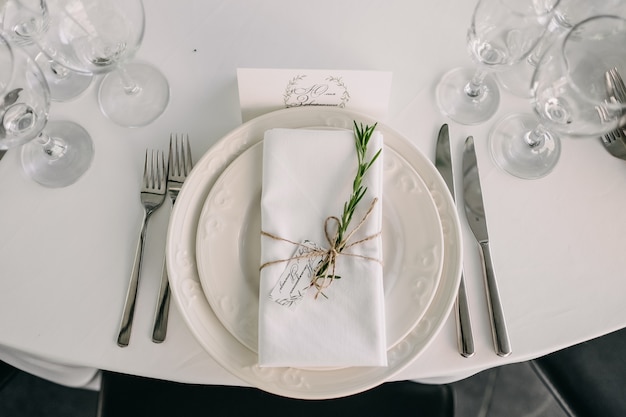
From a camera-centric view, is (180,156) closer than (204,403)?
Yes

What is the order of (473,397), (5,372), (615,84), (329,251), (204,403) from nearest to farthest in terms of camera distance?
1. (329,251)
2. (615,84)
3. (204,403)
4. (5,372)
5. (473,397)

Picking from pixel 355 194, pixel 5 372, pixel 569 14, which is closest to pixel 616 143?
pixel 569 14

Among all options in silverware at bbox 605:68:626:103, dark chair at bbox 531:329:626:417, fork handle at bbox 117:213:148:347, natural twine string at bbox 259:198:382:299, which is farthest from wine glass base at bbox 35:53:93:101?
dark chair at bbox 531:329:626:417

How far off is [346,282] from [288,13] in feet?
1.57

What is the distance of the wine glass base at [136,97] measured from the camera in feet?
2.46

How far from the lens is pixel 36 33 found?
686 millimetres

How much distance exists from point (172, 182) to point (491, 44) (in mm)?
518

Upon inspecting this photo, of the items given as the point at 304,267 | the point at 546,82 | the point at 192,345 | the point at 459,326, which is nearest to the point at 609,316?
the point at 459,326

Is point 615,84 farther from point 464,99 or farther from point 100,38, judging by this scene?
point 100,38

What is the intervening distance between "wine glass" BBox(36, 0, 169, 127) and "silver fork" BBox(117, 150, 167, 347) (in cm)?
8

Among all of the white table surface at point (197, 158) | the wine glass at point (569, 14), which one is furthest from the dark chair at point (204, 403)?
the wine glass at point (569, 14)

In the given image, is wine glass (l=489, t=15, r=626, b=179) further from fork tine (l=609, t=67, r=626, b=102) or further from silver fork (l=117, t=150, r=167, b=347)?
silver fork (l=117, t=150, r=167, b=347)

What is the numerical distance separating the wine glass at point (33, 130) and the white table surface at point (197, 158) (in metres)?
0.02

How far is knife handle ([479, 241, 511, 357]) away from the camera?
653 mm
